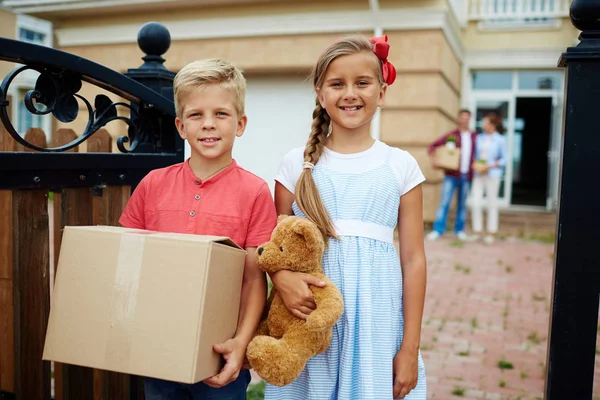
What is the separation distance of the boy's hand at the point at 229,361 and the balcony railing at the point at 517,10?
1104cm

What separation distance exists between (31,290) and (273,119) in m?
7.67

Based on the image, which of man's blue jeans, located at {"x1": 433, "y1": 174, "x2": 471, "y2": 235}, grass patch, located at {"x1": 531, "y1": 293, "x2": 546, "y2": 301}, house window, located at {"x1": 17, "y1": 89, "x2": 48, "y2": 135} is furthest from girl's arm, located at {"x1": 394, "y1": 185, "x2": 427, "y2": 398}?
house window, located at {"x1": 17, "y1": 89, "x2": 48, "y2": 135}

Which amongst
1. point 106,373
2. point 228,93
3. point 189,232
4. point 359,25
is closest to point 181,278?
point 189,232

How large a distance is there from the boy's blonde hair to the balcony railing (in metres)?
10.7

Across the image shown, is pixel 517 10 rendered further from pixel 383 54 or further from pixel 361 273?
pixel 361 273

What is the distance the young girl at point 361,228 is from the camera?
5.91 ft

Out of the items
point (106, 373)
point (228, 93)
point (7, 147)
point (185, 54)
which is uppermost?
point (185, 54)

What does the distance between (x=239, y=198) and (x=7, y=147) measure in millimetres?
1185

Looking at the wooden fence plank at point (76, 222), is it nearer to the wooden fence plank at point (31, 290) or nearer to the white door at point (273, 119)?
the wooden fence plank at point (31, 290)

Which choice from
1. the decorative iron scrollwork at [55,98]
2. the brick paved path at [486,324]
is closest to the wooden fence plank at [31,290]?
the decorative iron scrollwork at [55,98]

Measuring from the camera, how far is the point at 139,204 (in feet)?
6.08

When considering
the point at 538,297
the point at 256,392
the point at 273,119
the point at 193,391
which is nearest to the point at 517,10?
the point at 273,119

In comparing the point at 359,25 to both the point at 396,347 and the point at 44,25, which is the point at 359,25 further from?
the point at 396,347

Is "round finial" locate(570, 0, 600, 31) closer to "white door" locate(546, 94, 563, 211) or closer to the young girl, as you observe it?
the young girl
